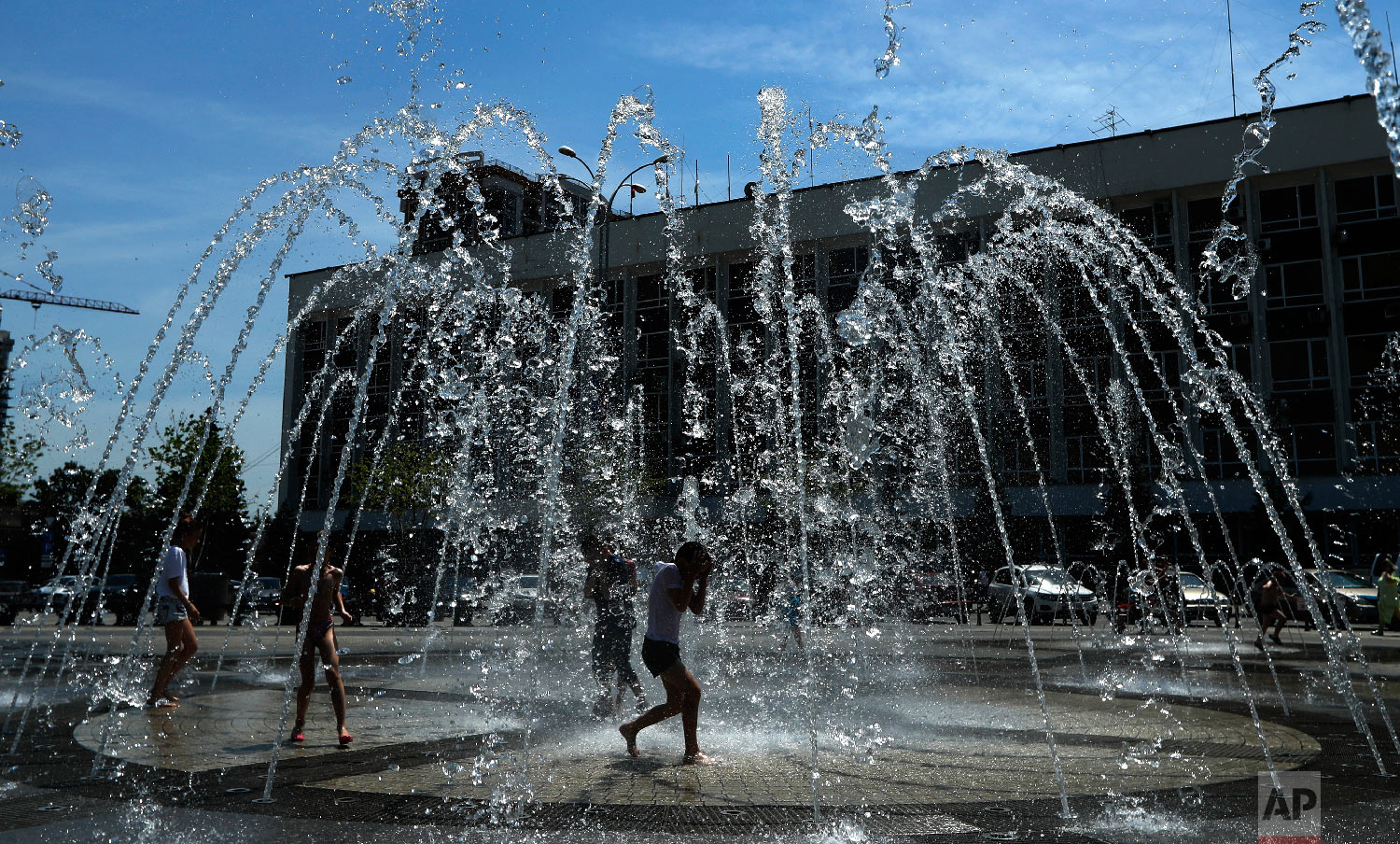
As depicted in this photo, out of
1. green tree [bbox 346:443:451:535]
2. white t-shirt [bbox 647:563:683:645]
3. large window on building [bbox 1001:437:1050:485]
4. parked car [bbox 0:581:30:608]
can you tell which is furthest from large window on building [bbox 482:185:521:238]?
white t-shirt [bbox 647:563:683:645]

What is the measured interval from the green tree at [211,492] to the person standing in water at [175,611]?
1086 inches

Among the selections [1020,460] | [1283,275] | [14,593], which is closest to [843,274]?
[1020,460]

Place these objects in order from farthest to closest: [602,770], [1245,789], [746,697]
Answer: [746,697] < [602,770] < [1245,789]

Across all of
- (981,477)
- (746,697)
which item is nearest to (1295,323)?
(981,477)

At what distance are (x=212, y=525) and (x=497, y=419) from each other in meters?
11.4

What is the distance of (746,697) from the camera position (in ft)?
32.6

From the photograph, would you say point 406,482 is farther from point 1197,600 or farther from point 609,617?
point 609,617

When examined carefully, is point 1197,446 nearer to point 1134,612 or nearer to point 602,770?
point 1134,612

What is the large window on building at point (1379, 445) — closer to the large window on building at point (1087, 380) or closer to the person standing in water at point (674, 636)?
the large window on building at point (1087, 380)

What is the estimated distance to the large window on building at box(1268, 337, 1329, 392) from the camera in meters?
36.8

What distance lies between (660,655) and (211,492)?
34.6 metres

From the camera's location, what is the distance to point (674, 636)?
6.67m
